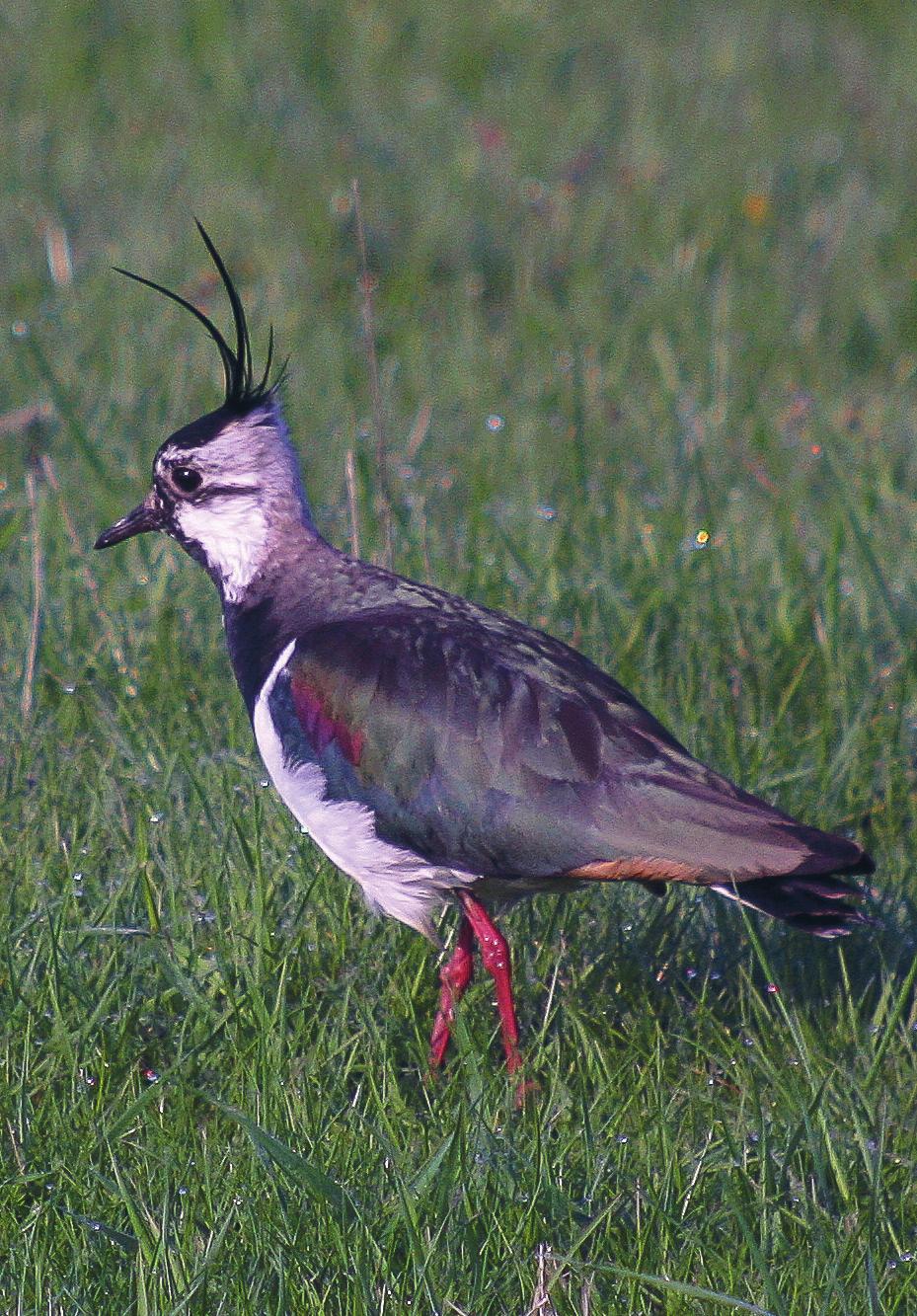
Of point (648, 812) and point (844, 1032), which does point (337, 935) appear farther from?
point (844, 1032)

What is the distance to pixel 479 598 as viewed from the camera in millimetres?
5625

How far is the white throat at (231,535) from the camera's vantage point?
15.3ft

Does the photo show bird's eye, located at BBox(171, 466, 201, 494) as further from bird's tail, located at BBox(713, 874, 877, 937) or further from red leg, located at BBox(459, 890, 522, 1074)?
bird's tail, located at BBox(713, 874, 877, 937)

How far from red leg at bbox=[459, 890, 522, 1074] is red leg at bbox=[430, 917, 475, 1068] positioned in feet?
0.20

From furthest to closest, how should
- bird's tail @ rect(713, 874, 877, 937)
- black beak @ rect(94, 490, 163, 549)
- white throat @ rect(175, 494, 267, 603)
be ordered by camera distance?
1. black beak @ rect(94, 490, 163, 549)
2. white throat @ rect(175, 494, 267, 603)
3. bird's tail @ rect(713, 874, 877, 937)

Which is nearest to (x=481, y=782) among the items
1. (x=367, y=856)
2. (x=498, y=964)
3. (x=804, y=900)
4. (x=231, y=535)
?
(x=367, y=856)

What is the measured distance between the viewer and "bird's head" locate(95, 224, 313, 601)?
15.4 feet

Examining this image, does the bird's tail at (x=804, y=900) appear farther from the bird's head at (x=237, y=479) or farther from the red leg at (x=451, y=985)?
the bird's head at (x=237, y=479)

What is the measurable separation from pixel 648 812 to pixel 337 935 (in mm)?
821

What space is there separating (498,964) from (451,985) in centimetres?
12

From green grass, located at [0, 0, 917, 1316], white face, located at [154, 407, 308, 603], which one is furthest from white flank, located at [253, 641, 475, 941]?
white face, located at [154, 407, 308, 603]

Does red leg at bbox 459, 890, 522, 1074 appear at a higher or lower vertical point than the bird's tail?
lower

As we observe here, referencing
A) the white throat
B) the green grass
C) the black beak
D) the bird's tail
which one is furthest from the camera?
the black beak

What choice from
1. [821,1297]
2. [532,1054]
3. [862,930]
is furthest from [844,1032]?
[821,1297]
